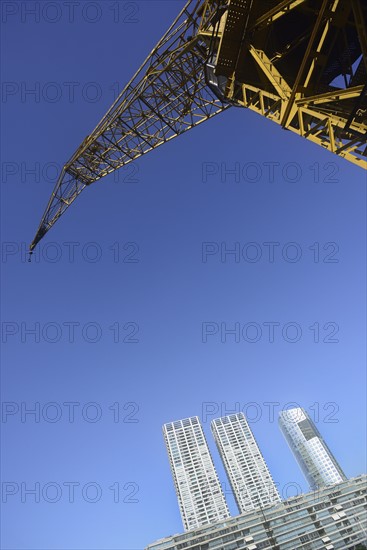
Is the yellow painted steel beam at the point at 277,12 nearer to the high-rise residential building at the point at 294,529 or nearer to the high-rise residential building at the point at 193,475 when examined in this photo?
the high-rise residential building at the point at 294,529

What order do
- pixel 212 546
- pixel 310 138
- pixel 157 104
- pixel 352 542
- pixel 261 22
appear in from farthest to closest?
pixel 352 542 < pixel 212 546 < pixel 157 104 < pixel 261 22 < pixel 310 138

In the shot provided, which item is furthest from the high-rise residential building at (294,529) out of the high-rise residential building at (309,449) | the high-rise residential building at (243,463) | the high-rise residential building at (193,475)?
the high-rise residential building at (309,449)

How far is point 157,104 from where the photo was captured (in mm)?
15906

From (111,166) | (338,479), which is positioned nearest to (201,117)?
(111,166)

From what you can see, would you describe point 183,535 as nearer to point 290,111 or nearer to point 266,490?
point 290,111

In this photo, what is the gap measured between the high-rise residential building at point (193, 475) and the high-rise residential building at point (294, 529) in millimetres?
45912

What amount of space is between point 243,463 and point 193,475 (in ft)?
54.0

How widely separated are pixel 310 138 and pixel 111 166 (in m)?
17.6

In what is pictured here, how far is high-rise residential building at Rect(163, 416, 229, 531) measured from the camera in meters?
80.2

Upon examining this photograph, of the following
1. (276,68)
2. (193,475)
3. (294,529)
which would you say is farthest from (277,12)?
(193,475)

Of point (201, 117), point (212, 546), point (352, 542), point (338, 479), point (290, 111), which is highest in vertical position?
point (201, 117)

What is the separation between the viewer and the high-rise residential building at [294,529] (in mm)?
38344

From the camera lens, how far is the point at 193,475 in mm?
87625

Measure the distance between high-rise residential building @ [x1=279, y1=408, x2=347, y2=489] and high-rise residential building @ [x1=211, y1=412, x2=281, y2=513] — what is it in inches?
897
